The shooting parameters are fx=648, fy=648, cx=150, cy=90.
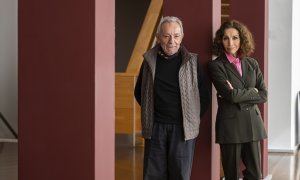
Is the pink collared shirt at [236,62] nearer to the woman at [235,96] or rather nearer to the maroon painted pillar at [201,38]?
the woman at [235,96]

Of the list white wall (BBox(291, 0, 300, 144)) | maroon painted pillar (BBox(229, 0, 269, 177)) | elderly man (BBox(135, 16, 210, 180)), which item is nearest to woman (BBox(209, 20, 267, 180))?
elderly man (BBox(135, 16, 210, 180))

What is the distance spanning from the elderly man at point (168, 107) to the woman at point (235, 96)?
1.76 ft

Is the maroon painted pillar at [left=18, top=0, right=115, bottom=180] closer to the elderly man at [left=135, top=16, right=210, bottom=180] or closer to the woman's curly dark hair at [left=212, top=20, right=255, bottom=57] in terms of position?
the elderly man at [left=135, top=16, right=210, bottom=180]

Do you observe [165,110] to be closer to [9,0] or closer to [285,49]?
[285,49]

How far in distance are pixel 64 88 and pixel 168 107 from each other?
59.4 inches

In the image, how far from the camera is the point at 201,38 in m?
5.14

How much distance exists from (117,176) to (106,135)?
3976mm

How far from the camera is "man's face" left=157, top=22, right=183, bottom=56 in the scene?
4449 millimetres

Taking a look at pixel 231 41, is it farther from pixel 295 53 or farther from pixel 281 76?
pixel 295 53

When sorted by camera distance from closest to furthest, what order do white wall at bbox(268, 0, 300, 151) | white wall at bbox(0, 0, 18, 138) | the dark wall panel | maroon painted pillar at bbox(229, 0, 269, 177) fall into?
maroon painted pillar at bbox(229, 0, 269, 177) → white wall at bbox(268, 0, 300, 151) → white wall at bbox(0, 0, 18, 138) → the dark wall panel

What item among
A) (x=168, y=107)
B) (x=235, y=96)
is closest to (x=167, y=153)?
(x=168, y=107)

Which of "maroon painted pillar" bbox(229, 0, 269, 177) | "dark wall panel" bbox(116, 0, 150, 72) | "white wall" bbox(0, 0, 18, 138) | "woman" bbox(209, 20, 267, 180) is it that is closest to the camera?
"woman" bbox(209, 20, 267, 180)

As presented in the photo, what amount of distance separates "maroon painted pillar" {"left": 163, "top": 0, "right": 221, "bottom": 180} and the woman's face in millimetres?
128

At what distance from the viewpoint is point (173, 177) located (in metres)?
4.58
